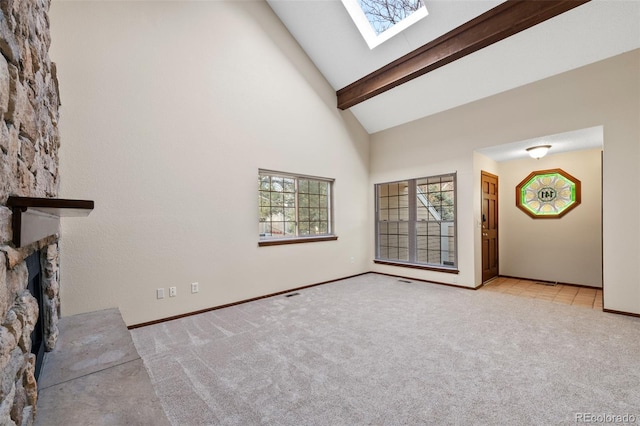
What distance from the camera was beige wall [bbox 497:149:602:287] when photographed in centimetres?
463

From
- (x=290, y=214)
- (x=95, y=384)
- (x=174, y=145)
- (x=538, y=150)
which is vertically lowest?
(x=95, y=384)

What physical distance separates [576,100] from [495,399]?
12.8ft

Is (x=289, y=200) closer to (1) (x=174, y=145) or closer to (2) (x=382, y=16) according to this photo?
→ (1) (x=174, y=145)

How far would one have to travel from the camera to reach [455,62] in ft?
13.3

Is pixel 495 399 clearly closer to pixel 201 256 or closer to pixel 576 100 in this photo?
pixel 201 256

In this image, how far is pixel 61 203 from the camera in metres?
1.10

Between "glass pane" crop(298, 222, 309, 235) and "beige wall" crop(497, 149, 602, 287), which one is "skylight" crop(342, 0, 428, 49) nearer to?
"glass pane" crop(298, 222, 309, 235)

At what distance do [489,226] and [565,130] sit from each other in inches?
80.7

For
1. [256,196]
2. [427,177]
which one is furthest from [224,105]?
[427,177]

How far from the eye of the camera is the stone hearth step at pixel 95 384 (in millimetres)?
A: 1225

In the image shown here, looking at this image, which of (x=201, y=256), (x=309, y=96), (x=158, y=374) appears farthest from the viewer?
(x=309, y=96)

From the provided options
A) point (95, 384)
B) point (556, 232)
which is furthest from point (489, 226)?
point (95, 384)

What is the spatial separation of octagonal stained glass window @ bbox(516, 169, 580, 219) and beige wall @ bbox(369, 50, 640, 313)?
4.92ft

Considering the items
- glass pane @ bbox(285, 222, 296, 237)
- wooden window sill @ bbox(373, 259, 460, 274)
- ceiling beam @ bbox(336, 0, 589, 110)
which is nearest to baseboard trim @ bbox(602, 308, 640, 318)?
wooden window sill @ bbox(373, 259, 460, 274)
